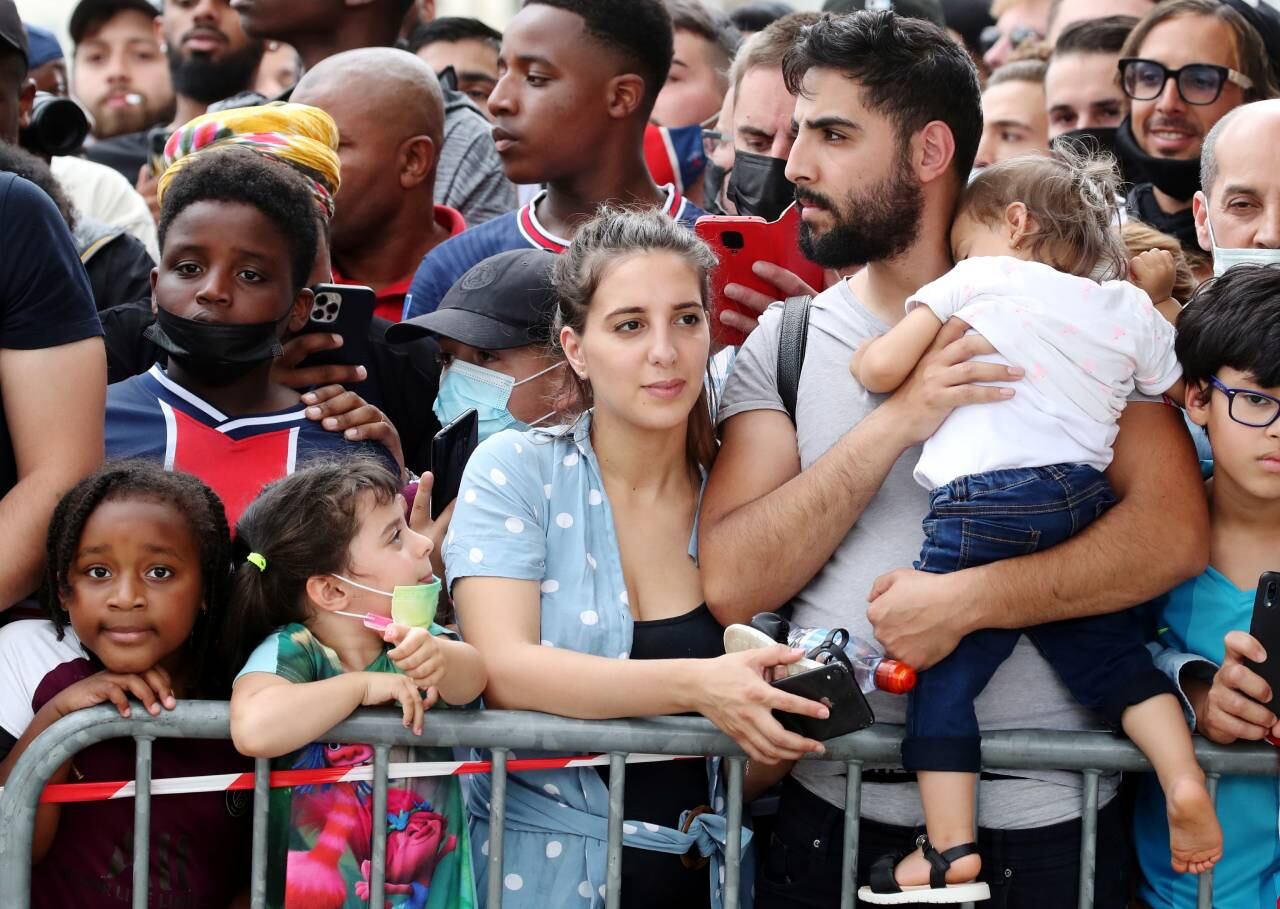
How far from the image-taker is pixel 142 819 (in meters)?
2.88

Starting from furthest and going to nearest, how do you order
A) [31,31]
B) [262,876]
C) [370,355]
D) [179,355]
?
[31,31]
[370,355]
[179,355]
[262,876]

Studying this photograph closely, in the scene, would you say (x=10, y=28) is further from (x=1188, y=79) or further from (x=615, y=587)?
(x=1188, y=79)

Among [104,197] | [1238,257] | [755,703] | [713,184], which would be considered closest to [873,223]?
[1238,257]

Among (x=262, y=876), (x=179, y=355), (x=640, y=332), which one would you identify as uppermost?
(x=640, y=332)

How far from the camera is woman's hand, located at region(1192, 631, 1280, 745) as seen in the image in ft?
9.84

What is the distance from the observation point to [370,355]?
171 inches

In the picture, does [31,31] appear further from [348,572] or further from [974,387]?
[974,387]

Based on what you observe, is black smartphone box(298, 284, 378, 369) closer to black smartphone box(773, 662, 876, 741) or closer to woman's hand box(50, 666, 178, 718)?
woman's hand box(50, 666, 178, 718)

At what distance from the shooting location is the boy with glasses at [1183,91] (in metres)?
4.89

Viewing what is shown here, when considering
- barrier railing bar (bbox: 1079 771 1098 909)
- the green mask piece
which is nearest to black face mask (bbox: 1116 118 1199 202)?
barrier railing bar (bbox: 1079 771 1098 909)

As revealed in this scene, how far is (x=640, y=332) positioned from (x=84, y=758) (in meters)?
1.40

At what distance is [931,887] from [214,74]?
5595 millimetres

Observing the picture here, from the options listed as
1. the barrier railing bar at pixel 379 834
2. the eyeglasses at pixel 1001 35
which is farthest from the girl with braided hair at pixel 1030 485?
the eyeglasses at pixel 1001 35

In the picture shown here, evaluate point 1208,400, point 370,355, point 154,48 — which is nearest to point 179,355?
point 370,355
